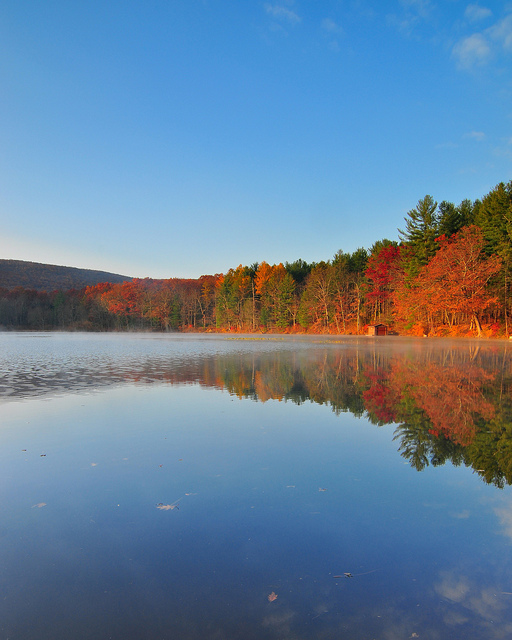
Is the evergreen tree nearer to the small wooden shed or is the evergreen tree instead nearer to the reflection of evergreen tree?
the small wooden shed

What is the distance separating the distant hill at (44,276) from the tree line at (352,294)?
23.4m

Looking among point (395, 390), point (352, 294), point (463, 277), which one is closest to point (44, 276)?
point (352, 294)

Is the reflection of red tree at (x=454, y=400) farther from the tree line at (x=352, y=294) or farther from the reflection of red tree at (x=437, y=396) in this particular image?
the tree line at (x=352, y=294)

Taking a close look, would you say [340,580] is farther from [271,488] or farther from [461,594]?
[271,488]

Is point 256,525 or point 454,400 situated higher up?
point 256,525

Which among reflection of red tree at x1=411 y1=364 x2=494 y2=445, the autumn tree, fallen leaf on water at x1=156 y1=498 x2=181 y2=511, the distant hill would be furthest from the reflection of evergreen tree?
the distant hill

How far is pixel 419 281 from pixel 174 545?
136ft

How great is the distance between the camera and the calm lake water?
2018 millimetres

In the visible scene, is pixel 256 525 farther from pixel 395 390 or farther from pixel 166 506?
pixel 395 390

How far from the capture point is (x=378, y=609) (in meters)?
2.06

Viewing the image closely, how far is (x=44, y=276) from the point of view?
4968 inches

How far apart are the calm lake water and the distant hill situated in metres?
122

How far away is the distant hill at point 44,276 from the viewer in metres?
119

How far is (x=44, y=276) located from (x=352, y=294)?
343 feet
